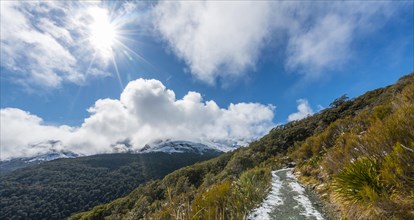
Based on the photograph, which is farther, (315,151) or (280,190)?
(315,151)

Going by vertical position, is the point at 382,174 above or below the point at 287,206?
above

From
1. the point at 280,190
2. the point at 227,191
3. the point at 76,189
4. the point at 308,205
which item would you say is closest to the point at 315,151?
the point at 280,190

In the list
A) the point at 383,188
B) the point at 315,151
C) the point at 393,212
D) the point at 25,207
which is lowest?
the point at 393,212

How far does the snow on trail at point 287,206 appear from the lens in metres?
5.78

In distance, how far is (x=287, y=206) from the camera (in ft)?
21.8

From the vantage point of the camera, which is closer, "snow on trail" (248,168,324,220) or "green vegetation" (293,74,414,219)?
"green vegetation" (293,74,414,219)

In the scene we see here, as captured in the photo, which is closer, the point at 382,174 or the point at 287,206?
the point at 382,174

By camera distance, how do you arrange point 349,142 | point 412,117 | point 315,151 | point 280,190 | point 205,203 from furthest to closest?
point 315,151
point 280,190
point 349,142
point 205,203
point 412,117

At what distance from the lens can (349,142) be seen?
20.3 ft

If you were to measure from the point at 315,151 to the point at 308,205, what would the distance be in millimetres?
6424

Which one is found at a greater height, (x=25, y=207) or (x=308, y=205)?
(x=25, y=207)

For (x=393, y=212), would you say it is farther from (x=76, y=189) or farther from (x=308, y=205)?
(x=76, y=189)

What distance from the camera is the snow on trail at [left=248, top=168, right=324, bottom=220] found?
5.78 m

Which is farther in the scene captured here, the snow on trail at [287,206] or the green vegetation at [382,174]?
the snow on trail at [287,206]
